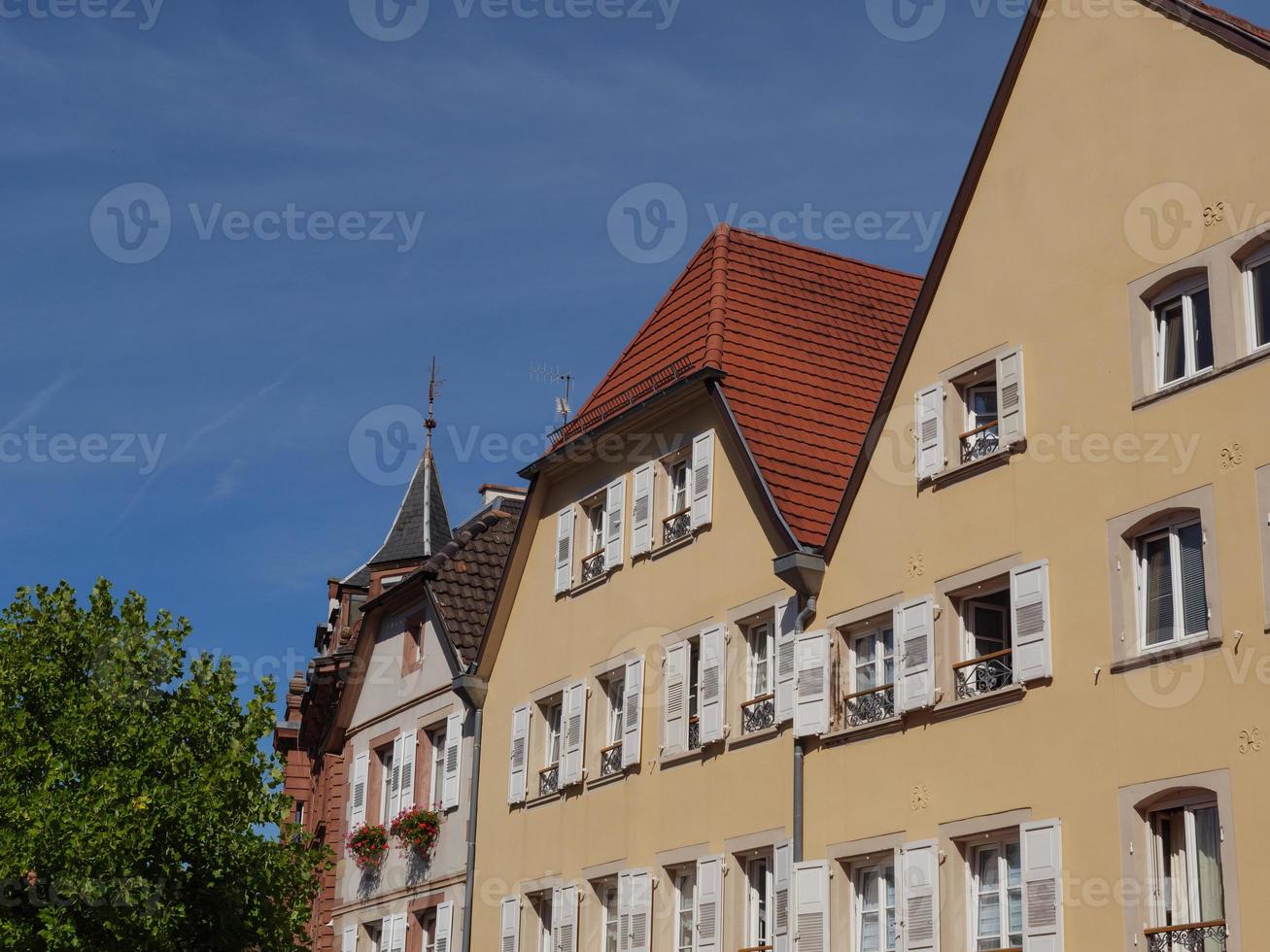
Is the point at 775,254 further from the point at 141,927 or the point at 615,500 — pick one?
the point at 141,927

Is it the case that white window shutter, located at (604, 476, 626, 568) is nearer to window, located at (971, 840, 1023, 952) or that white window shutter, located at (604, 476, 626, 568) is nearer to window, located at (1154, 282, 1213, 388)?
window, located at (971, 840, 1023, 952)

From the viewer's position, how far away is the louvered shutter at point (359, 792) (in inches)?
1462

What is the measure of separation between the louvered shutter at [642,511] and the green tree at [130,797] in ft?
23.8

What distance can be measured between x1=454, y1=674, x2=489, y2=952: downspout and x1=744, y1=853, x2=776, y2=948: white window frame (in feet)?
25.5

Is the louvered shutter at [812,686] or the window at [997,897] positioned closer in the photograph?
the window at [997,897]

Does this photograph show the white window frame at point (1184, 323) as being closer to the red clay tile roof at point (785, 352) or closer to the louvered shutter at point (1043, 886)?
the louvered shutter at point (1043, 886)

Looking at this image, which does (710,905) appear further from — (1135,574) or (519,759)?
(1135,574)

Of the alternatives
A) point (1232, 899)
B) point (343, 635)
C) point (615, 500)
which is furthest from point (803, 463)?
point (343, 635)

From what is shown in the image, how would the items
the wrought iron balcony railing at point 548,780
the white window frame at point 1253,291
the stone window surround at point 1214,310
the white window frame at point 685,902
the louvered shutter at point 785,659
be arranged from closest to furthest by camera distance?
the white window frame at point 1253,291, the stone window surround at point 1214,310, the louvered shutter at point 785,659, the white window frame at point 685,902, the wrought iron balcony railing at point 548,780

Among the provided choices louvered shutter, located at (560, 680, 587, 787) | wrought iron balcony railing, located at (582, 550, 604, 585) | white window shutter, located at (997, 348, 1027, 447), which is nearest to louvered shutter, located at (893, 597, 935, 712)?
white window shutter, located at (997, 348, 1027, 447)

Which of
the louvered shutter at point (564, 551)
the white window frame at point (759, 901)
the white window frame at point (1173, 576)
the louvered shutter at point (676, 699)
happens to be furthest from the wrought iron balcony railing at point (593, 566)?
the white window frame at point (1173, 576)

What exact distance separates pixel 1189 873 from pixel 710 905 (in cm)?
795

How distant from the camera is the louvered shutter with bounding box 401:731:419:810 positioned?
116ft

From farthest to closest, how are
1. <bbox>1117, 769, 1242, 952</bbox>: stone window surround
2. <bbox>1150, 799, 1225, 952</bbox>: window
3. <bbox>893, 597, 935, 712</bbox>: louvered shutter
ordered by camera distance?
<bbox>893, 597, 935, 712</bbox>: louvered shutter → <bbox>1150, 799, 1225, 952</bbox>: window → <bbox>1117, 769, 1242, 952</bbox>: stone window surround
